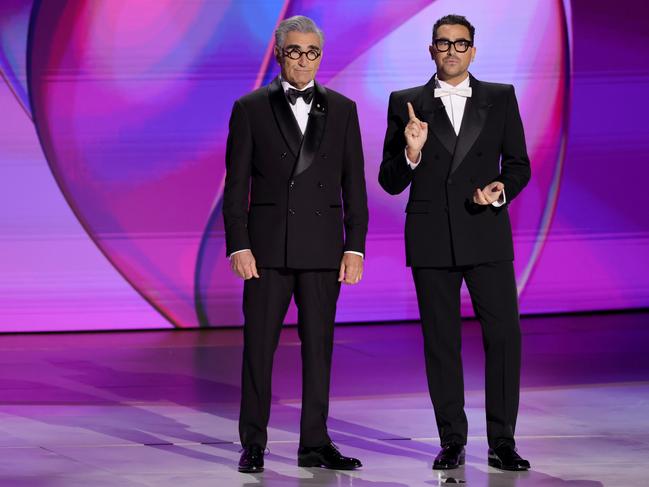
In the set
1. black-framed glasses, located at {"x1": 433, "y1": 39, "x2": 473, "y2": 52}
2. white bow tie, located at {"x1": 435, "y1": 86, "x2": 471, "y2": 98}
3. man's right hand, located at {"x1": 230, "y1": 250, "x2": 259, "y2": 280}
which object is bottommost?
man's right hand, located at {"x1": 230, "y1": 250, "x2": 259, "y2": 280}

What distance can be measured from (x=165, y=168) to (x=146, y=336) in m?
1.03

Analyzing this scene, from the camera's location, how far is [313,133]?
4.29m

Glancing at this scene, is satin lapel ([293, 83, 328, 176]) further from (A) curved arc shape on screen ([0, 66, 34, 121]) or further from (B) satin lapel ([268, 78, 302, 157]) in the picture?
(A) curved arc shape on screen ([0, 66, 34, 121])

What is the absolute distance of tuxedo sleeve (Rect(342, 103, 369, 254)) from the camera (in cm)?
435

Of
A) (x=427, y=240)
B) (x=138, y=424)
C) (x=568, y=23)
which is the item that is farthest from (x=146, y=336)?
(x=427, y=240)

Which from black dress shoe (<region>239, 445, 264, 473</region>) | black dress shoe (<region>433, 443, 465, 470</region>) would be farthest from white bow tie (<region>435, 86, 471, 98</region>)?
black dress shoe (<region>239, 445, 264, 473</region>)

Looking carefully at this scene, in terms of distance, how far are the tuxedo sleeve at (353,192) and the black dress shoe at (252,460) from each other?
73 centimetres

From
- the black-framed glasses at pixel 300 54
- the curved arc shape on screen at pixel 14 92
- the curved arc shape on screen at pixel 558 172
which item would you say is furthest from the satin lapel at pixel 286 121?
the curved arc shape on screen at pixel 558 172

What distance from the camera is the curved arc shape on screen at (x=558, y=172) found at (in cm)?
825

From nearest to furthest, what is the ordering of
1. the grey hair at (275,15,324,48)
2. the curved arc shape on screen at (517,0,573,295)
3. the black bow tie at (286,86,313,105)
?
the grey hair at (275,15,324,48) < the black bow tie at (286,86,313,105) < the curved arc shape on screen at (517,0,573,295)

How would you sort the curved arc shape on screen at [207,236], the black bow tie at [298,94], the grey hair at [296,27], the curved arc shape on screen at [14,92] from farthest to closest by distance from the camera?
1. the curved arc shape on screen at [207,236]
2. the curved arc shape on screen at [14,92]
3. the black bow tie at [298,94]
4. the grey hair at [296,27]

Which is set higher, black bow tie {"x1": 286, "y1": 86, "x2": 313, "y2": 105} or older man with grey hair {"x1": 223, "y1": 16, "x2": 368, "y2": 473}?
black bow tie {"x1": 286, "y1": 86, "x2": 313, "y2": 105}

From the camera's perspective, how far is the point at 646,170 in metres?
8.48

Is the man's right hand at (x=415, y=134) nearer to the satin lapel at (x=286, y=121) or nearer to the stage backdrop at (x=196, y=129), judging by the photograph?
the satin lapel at (x=286, y=121)
